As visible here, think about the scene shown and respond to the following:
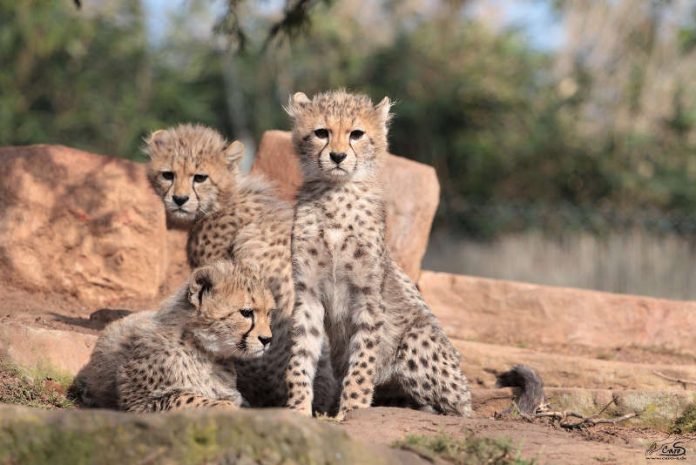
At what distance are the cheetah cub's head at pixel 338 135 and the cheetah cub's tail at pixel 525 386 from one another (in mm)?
1278

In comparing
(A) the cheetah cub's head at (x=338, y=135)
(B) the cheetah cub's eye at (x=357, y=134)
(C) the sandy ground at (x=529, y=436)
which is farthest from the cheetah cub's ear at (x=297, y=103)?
(C) the sandy ground at (x=529, y=436)

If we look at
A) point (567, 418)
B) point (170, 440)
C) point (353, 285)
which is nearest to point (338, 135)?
point (353, 285)

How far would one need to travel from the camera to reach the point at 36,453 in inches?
123

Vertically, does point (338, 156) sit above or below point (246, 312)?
above

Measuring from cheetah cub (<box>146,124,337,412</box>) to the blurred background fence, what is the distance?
651 cm

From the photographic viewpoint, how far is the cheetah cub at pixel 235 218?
5.15 meters

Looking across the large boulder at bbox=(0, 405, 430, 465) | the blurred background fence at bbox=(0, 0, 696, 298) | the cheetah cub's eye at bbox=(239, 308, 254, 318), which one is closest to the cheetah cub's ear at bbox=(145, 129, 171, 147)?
the cheetah cub's eye at bbox=(239, 308, 254, 318)

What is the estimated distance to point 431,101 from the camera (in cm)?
1423

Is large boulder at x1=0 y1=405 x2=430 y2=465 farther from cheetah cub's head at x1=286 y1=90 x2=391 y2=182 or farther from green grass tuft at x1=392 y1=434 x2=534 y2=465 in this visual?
cheetah cub's head at x1=286 y1=90 x2=391 y2=182

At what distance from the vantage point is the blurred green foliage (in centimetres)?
1331

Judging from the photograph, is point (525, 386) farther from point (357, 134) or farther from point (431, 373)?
point (357, 134)

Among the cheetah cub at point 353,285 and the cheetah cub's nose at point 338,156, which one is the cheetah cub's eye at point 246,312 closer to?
the cheetah cub at point 353,285

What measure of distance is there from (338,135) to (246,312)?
3.35ft

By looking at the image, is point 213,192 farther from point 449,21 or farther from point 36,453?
point 449,21
